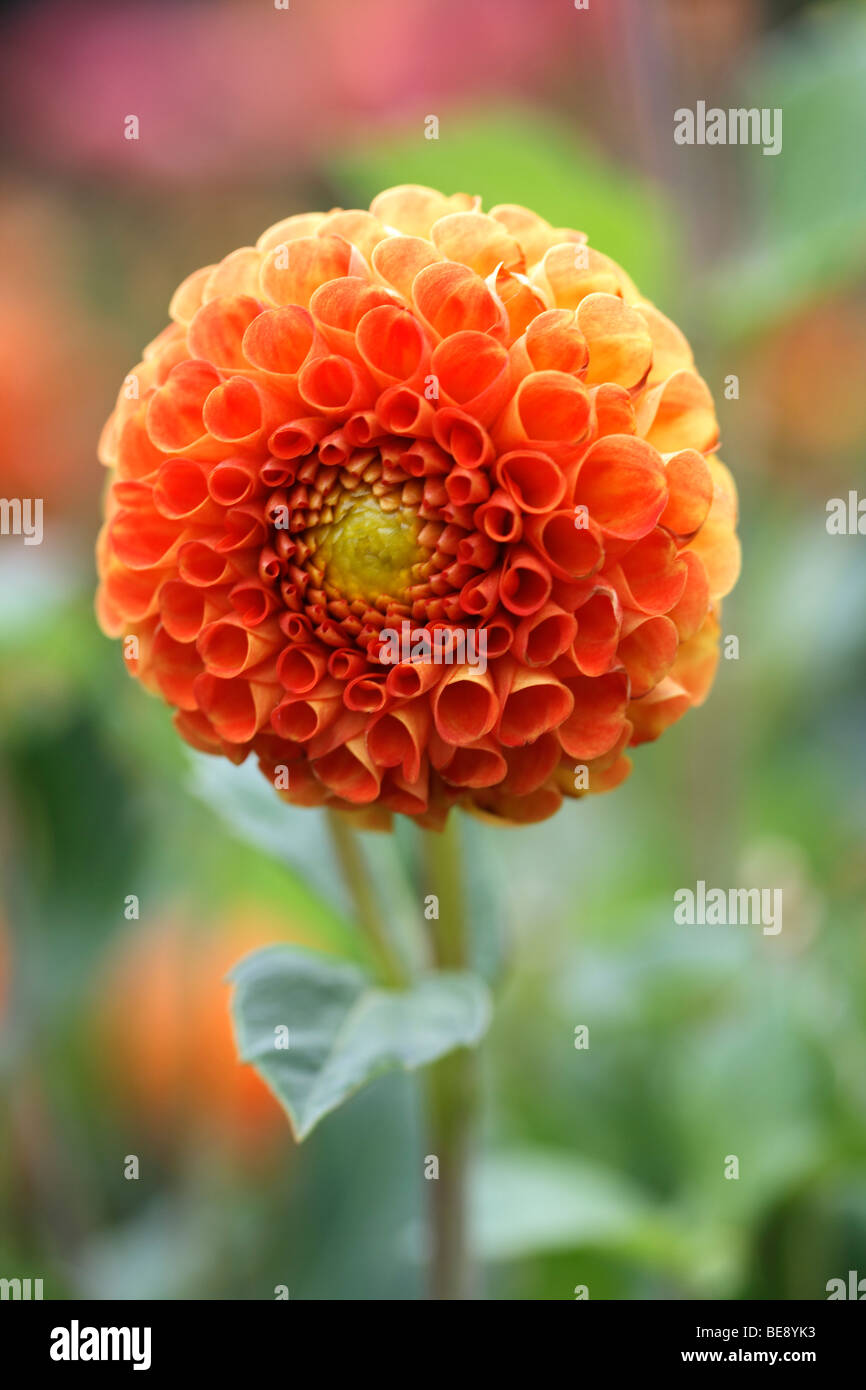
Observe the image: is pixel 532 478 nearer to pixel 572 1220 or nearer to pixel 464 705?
pixel 464 705

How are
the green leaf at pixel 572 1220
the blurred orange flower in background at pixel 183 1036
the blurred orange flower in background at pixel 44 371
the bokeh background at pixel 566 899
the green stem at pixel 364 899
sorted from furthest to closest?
the blurred orange flower in background at pixel 44 371 → the blurred orange flower in background at pixel 183 1036 → the bokeh background at pixel 566 899 → the green leaf at pixel 572 1220 → the green stem at pixel 364 899

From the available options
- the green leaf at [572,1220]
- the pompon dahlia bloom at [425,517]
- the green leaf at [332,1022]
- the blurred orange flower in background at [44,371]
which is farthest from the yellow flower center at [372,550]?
the blurred orange flower in background at [44,371]

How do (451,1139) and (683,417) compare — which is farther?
(451,1139)

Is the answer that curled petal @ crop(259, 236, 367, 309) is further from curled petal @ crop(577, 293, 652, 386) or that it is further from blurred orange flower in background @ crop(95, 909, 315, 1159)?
blurred orange flower in background @ crop(95, 909, 315, 1159)

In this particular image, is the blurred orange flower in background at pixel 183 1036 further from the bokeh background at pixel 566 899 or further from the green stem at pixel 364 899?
the green stem at pixel 364 899

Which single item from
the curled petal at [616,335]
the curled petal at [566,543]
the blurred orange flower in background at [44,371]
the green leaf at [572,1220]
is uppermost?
the blurred orange flower in background at [44,371]

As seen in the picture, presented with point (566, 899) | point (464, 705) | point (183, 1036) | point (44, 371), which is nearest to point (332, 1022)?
point (464, 705)
